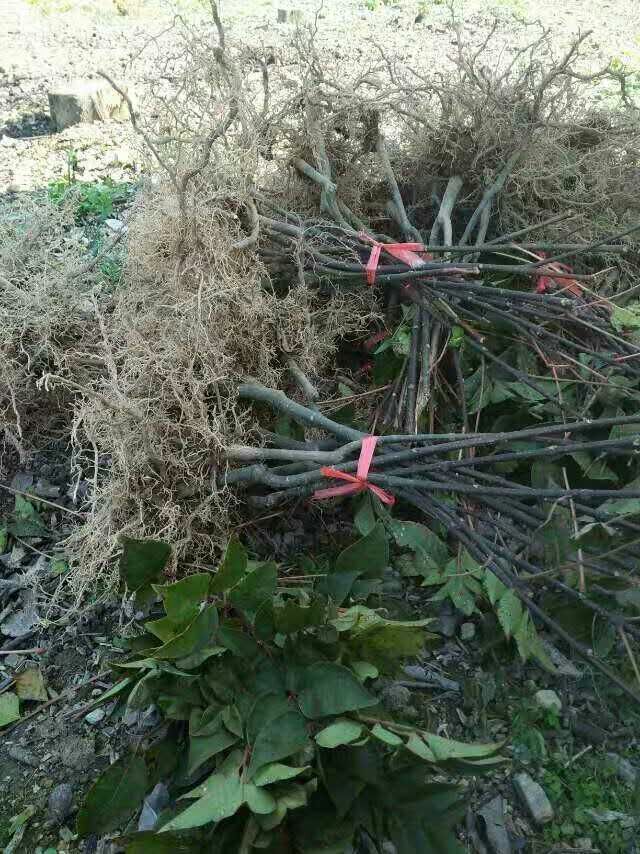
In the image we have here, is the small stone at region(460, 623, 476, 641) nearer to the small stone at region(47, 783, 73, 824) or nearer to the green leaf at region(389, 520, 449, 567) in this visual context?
the green leaf at region(389, 520, 449, 567)

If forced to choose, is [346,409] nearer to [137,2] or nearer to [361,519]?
[361,519]

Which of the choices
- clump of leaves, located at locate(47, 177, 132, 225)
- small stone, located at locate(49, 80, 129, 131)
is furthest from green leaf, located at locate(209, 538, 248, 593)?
small stone, located at locate(49, 80, 129, 131)

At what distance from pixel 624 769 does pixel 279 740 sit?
0.71 m

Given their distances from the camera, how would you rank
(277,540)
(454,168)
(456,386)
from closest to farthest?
(277,540)
(456,386)
(454,168)

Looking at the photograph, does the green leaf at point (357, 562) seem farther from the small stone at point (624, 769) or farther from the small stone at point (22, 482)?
the small stone at point (22, 482)

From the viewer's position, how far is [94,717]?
1.60 meters

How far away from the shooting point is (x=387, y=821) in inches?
47.6

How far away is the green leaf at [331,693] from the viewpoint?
4.00 ft

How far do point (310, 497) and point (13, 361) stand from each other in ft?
2.97

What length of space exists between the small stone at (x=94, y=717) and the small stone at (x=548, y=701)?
0.91m

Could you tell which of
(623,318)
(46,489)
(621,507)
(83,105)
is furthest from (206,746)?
(83,105)

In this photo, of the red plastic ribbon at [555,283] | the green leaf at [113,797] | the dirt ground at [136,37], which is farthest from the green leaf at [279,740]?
the dirt ground at [136,37]

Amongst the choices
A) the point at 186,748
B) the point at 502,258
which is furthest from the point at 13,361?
the point at 502,258

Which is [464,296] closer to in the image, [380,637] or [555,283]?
[555,283]
